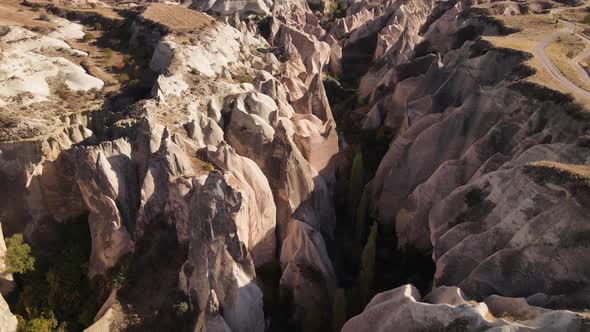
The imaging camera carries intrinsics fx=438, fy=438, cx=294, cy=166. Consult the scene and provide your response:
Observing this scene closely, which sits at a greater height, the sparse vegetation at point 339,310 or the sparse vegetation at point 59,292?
the sparse vegetation at point 339,310

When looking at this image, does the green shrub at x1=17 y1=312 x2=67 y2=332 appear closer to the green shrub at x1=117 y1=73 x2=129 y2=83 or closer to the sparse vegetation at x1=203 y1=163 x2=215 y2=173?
the sparse vegetation at x1=203 y1=163 x2=215 y2=173

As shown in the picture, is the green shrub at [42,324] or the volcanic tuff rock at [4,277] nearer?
the green shrub at [42,324]

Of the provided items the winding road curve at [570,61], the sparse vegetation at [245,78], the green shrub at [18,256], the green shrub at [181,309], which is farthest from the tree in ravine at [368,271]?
the sparse vegetation at [245,78]

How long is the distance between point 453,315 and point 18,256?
18195 millimetres

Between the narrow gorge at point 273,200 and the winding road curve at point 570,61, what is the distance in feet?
1.61

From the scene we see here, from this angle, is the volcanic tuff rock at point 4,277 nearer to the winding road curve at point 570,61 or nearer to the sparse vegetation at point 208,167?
the sparse vegetation at point 208,167

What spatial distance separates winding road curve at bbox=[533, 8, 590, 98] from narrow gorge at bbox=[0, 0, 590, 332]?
0.49m

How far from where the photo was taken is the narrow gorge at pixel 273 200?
44.7 ft

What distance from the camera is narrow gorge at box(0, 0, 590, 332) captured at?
13.6 meters

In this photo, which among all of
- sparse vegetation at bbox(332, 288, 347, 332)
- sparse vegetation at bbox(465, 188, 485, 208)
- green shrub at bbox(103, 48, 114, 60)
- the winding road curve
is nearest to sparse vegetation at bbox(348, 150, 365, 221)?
sparse vegetation at bbox(465, 188, 485, 208)

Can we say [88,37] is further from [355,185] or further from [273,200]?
[355,185]

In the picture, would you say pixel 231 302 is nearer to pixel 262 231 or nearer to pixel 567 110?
pixel 262 231

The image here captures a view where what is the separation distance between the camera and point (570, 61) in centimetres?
2773

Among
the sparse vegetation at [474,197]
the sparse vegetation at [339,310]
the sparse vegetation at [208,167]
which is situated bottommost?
the sparse vegetation at [339,310]
